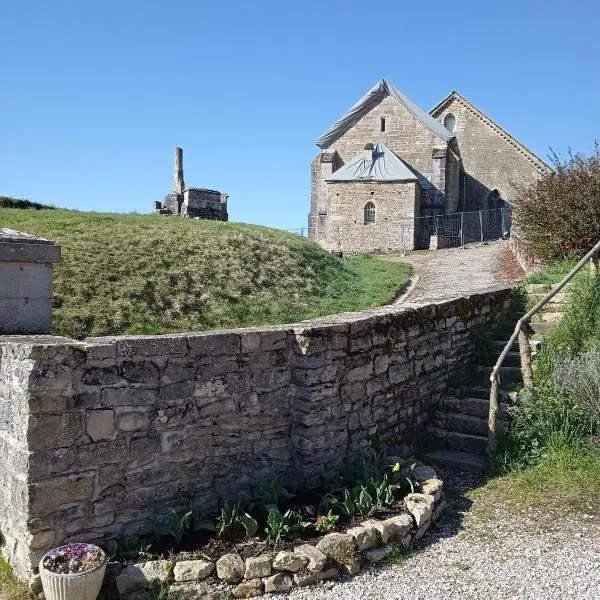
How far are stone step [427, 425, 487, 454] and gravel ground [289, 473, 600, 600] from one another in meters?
1.32

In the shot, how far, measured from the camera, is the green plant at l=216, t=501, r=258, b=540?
4.46 metres

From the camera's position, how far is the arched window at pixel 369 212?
30.0 metres

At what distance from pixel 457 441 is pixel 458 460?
41cm

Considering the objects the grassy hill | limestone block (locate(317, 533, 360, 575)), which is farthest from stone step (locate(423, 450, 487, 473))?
the grassy hill

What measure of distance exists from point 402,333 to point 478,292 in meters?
2.54

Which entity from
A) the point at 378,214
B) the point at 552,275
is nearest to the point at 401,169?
the point at 378,214

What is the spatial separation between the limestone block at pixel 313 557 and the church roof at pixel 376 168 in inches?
1056

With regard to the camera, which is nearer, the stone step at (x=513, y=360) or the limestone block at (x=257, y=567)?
the limestone block at (x=257, y=567)

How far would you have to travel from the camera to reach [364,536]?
454 cm

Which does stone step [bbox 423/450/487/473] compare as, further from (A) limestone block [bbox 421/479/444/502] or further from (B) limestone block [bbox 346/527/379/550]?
(B) limestone block [bbox 346/527/379/550]

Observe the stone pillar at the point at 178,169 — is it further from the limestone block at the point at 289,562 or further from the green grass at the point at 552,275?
the limestone block at the point at 289,562

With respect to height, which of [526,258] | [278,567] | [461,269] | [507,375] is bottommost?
[278,567]

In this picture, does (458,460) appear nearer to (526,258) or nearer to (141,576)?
(141,576)

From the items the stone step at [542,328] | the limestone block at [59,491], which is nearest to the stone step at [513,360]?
the stone step at [542,328]
